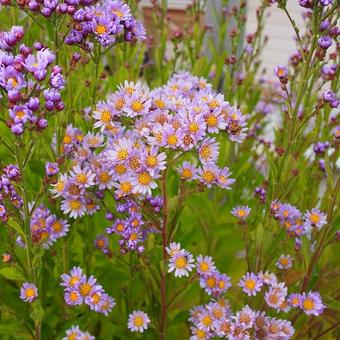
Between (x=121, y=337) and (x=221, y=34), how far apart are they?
1151 millimetres

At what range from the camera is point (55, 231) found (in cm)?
120

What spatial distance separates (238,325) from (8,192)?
1.77ft

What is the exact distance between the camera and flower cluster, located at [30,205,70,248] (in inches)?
46.2

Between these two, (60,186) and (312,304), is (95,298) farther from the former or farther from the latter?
(312,304)

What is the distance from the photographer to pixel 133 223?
45.5 inches

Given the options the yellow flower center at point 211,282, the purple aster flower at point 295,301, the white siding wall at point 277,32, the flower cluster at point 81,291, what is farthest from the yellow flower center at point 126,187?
the white siding wall at point 277,32

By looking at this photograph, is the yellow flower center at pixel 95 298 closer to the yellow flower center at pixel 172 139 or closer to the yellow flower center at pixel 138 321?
the yellow flower center at pixel 138 321

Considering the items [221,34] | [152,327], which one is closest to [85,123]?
[152,327]

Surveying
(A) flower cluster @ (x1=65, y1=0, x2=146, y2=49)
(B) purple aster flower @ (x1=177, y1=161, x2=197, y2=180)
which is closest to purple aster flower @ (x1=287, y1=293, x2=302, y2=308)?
(B) purple aster flower @ (x1=177, y1=161, x2=197, y2=180)

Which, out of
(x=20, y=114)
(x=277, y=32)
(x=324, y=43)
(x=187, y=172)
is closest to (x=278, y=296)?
(x=187, y=172)

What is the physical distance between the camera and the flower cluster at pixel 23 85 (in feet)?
2.93

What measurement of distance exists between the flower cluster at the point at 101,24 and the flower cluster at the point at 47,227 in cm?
39

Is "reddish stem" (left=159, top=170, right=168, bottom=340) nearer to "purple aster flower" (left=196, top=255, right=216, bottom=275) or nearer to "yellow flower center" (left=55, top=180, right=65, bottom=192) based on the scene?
"purple aster flower" (left=196, top=255, right=216, bottom=275)

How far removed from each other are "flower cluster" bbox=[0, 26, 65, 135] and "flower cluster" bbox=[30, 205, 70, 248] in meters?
0.29
